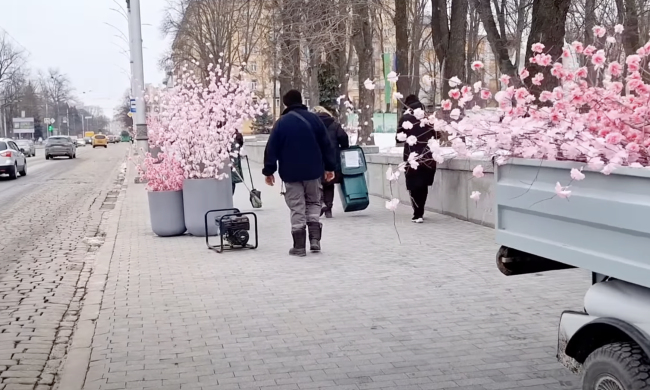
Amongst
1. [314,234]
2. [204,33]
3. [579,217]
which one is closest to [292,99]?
[314,234]

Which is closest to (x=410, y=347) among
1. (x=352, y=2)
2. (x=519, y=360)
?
(x=519, y=360)

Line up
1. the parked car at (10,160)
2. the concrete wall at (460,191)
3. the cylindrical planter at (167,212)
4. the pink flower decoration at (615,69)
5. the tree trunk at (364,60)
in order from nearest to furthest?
the pink flower decoration at (615,69) < the concrete wall at (460,191) < the cylindrical planter at (167,212) < the tree trunk at (364,60) < the parked car at (10,160)

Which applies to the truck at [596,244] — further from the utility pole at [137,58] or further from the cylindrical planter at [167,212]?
the utility pole at [137,58]

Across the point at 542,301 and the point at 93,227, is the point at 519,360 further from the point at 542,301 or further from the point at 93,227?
the point at 93,227

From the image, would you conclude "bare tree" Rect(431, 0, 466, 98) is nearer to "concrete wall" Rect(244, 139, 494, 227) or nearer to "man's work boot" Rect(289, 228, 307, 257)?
"concrete wall" Rect(244, 139, 494, 227)

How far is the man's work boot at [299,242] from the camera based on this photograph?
29.6ft

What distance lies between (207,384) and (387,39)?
1345 inches

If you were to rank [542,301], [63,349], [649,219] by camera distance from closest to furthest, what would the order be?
1. [649,219]
2. [63,349]
3. [542,301]

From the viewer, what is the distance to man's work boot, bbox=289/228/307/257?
9.01 metres

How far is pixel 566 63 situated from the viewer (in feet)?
13.0

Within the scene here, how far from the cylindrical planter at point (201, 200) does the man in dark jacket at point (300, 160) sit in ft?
7.11

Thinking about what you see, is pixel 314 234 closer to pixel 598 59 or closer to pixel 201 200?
pixel 201 200

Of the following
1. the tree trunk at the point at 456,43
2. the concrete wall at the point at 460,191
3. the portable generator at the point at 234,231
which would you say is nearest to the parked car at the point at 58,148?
the tree trunk at the point at 456,43

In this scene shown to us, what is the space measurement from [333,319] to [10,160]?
24.7 m
